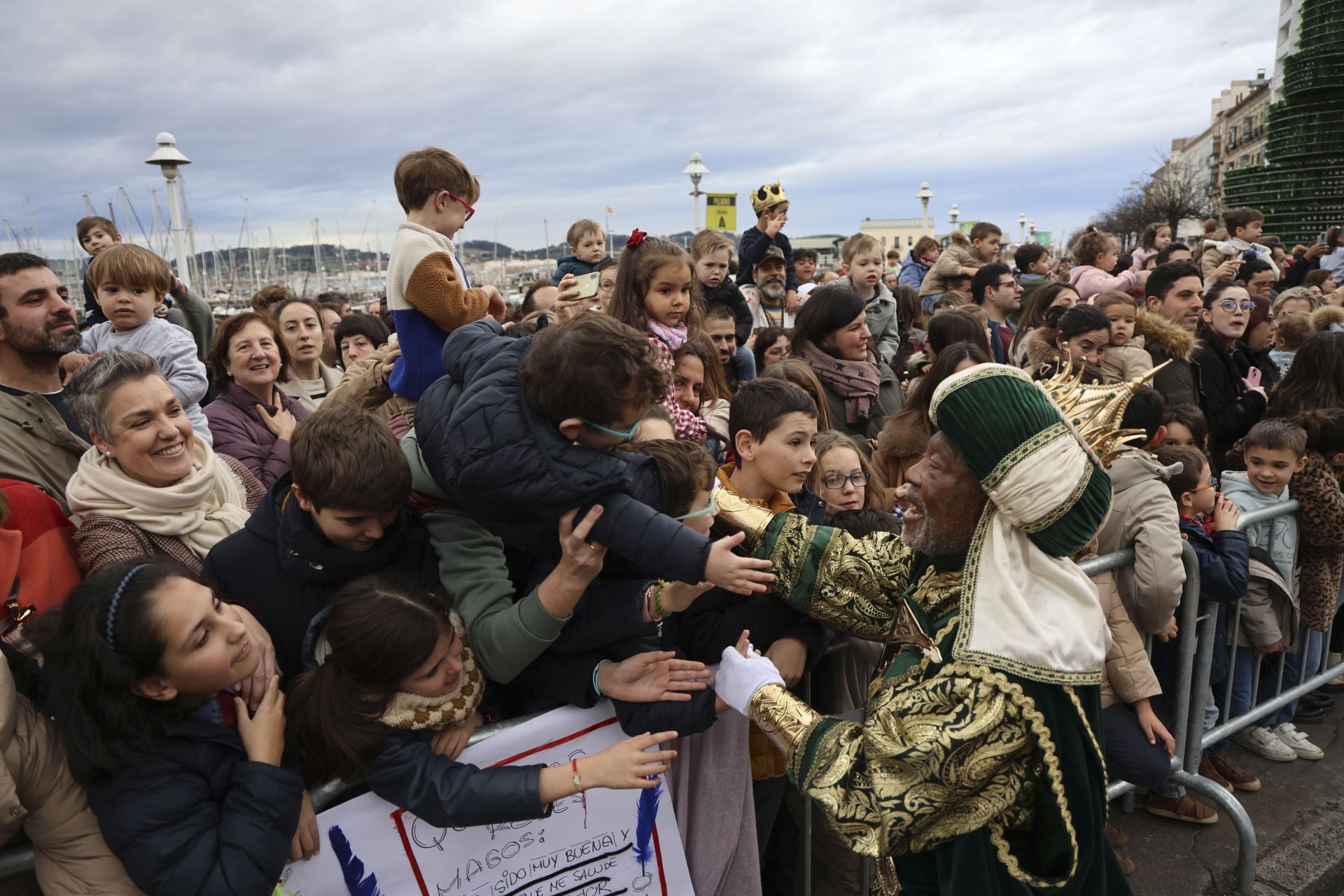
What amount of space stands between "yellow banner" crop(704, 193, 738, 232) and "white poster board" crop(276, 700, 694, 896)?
459 inches

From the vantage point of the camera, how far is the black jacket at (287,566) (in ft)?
7.13

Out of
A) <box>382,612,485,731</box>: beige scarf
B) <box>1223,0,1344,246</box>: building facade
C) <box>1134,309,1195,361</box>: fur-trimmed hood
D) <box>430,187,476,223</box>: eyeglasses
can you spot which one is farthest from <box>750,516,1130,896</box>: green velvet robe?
<box>1223,0,1344,246</box>: building facade

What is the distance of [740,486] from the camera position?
301 centimetres

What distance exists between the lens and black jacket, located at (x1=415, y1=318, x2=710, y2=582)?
1914mm

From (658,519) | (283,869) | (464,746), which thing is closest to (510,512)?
(658,519)

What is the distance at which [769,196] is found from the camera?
22.6 feet

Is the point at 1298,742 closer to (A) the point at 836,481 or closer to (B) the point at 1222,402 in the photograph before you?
(B) the point at 1222,402

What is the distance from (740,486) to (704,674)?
933 mm

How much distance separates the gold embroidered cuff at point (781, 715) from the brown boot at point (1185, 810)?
8.38 ft

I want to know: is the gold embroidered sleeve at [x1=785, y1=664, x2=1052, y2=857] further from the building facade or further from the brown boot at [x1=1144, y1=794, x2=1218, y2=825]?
the building facade

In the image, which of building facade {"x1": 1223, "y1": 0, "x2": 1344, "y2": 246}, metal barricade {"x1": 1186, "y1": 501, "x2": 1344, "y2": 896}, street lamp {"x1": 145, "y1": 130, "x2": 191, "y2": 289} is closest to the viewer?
metal barricade {"x1": 1186, "y1": 501, "x2": 1344, "y2": 896}

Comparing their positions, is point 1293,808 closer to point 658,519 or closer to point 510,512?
point 658,519

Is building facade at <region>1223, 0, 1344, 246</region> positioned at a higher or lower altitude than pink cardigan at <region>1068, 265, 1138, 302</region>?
higher

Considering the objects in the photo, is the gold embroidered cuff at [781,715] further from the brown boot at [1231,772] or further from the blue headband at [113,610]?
the brown boot at [1231,772]
